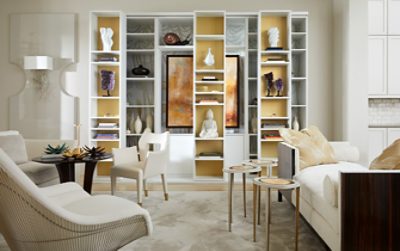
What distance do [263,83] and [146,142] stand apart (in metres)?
2.24

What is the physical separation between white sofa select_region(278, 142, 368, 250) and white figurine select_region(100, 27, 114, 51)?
3234 mm

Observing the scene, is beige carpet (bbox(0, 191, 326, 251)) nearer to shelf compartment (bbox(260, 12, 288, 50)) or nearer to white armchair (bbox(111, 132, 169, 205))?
white armchair (bbox(111, 132, 169, 205))

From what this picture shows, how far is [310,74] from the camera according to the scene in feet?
19.1

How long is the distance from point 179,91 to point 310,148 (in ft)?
9.21

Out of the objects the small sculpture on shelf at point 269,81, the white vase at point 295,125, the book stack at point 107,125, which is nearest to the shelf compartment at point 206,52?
the small sculpture on shelf at point 269,81

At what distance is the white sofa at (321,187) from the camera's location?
2262mm

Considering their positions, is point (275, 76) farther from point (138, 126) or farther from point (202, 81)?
point (138, 126)

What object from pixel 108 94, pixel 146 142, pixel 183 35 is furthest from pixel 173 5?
pixel 146 142

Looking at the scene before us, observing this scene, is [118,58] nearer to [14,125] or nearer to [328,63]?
[14,125]

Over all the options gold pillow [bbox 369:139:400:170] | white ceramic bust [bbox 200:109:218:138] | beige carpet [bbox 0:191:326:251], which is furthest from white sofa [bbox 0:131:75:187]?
gold pillow [bbox 369:139:400:170]

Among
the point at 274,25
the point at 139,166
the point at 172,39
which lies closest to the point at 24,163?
the point at 139,166

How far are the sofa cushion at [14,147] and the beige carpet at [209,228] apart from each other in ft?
4.48

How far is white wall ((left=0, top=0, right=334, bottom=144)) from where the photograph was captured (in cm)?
A: 579

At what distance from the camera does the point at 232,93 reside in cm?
591
